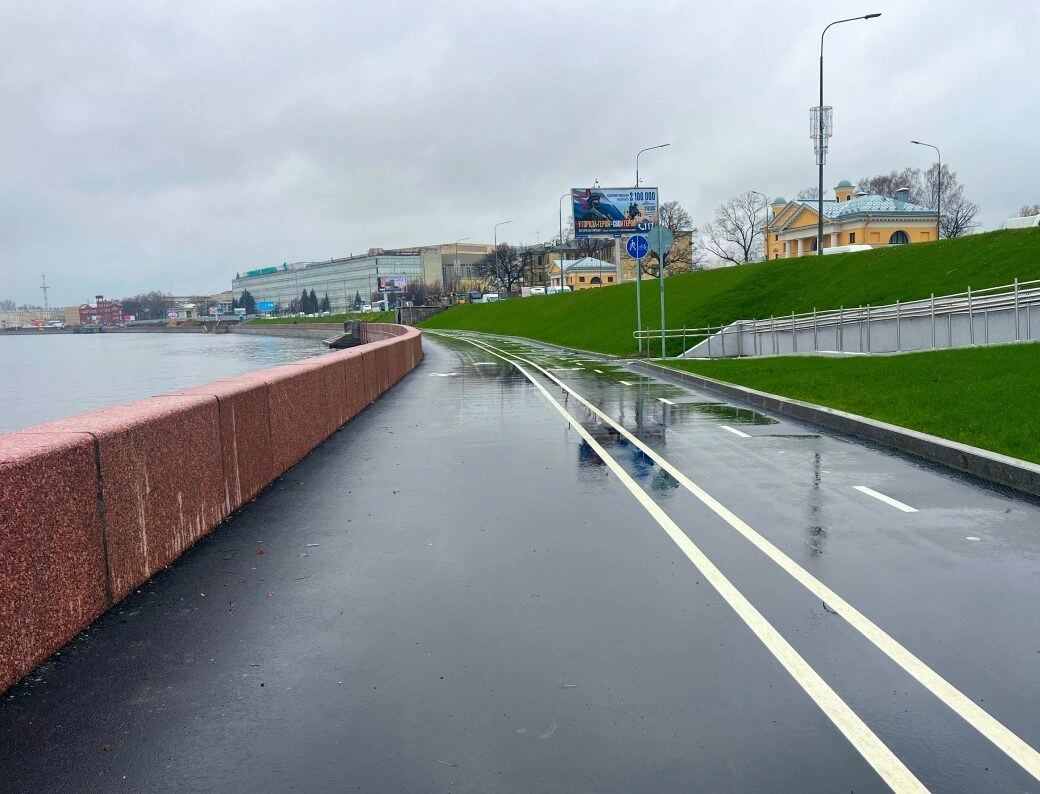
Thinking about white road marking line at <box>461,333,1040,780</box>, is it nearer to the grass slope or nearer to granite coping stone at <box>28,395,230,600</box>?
granite coping stone at <box>28,395,230,600</box>

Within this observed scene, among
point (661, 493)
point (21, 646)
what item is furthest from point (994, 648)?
point (21, 646)

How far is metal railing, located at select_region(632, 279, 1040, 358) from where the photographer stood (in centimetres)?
2161

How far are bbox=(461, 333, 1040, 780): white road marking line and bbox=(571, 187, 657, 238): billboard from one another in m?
50.1

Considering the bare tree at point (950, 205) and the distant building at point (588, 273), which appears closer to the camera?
the bare tree at point (950, 205)

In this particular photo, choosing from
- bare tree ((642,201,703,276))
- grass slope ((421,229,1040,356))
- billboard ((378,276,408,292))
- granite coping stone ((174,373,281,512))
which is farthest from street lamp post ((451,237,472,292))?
granite coping stone ((174,373,281,512))

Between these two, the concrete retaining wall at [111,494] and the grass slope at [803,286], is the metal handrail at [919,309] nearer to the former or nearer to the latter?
the grass slope at [803,286]

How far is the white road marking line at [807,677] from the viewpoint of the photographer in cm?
327

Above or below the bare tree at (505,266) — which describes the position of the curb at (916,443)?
below

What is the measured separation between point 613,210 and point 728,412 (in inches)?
1703

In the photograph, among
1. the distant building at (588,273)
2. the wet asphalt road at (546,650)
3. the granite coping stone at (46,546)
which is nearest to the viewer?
the wet asphalt road at (546,650)

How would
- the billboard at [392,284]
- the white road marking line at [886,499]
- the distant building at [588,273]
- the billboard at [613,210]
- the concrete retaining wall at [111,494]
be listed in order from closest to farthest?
the concrete retaining wall at [111,494] < the white road marking line at [886,499] < the billboard at [613,210] < the distant building at [588,273] < the billboard at [392,284]

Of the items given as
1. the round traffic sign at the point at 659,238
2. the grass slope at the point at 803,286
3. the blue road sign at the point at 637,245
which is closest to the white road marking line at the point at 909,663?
the round traffic sign at the point at 659,238

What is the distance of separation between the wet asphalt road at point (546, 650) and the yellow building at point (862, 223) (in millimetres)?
67830

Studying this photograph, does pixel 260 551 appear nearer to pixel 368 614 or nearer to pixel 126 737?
pixel 368 614
